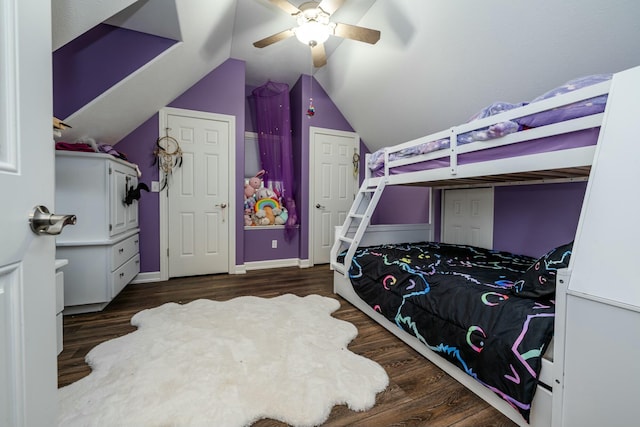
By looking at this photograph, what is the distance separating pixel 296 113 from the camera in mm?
4129

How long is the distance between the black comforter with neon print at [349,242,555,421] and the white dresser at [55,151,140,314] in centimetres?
209

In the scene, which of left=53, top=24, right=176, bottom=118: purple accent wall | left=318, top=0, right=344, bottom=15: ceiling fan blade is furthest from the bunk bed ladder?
left=53, top=24, right=176, bottom=118: purple accent wall

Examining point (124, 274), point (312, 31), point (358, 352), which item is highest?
point (312, 31)

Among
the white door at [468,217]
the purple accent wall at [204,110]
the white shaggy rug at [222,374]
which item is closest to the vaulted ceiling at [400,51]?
the purple accent wall at [204,110]

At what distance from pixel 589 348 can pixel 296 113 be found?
3.98m

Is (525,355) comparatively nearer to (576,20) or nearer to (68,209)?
(576,20)

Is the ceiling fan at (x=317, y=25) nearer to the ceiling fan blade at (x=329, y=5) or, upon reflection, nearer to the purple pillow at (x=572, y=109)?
the ceiling fan blade at (x=329, y=5)

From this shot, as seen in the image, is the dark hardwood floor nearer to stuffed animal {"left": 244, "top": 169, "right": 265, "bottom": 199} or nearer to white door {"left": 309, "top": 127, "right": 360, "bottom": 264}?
white door {"left": 309, "top": 127, "right": 360, "bottom": 264}

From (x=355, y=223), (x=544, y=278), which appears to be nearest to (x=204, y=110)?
(x=355, y=223)

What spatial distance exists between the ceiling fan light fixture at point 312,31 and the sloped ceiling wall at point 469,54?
83 centimetres

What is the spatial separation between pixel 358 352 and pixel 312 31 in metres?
2.40

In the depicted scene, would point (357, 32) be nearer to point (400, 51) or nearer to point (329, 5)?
point (329, 5)

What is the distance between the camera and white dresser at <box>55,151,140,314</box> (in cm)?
213

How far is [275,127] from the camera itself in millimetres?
3949
